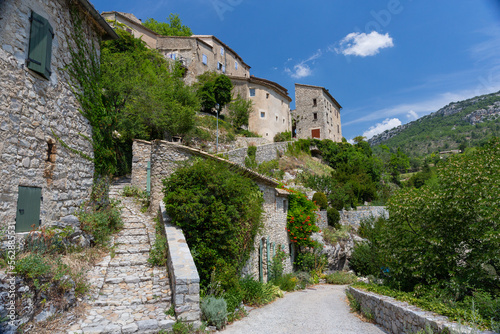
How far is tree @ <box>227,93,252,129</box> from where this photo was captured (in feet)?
123

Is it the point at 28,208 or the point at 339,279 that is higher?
the point at 28,208

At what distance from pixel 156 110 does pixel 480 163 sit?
62.0 feet

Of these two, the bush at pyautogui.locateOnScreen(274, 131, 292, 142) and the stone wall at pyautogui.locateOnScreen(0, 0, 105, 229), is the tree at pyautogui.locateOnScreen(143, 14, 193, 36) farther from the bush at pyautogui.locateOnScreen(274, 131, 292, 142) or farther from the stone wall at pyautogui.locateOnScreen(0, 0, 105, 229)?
the stone wall at pyautogui.locateOnScreen(0, 0, 105, 229)

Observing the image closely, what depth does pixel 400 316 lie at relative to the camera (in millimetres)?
5910

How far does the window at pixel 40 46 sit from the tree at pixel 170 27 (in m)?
44.4

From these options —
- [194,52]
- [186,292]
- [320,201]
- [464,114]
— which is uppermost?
[464,114]

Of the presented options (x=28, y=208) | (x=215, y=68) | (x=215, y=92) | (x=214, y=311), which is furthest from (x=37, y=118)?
(x=215, y=68)

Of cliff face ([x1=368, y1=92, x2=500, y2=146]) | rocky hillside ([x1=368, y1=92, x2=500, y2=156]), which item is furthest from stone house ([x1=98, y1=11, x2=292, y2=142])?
cliff face ([x1=368, y1=92, x2=500, y2=146])

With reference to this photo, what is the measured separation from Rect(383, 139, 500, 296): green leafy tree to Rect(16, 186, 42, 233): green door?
28.1 ft

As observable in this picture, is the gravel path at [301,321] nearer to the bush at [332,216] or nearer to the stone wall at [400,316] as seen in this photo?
the stone wall at [400,316]

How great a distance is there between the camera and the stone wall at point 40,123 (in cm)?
516

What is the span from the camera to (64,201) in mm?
6730

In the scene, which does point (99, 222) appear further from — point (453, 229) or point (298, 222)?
point (298, 222)

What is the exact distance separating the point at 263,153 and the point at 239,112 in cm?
1019
